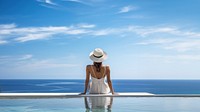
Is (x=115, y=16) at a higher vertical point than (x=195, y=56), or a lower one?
higher

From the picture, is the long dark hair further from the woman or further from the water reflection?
the water reflection

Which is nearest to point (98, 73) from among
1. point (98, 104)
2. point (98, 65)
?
point (98, 65)

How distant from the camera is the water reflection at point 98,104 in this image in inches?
176

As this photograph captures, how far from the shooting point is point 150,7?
75125 mm

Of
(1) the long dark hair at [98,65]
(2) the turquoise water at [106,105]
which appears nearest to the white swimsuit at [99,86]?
(1) the long dark hair at [98,65]

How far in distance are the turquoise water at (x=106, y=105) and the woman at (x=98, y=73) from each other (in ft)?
1.59

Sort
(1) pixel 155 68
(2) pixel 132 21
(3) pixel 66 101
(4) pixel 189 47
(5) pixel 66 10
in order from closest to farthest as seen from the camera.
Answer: (3) pixel 66 101 < (5) pixel 66 10 < (4) pixel 189 47 < (2) pixel 132 21 < (1) pixel 155 68

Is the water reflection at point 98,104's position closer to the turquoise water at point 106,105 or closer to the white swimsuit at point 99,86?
the turquoise water at point 106,105

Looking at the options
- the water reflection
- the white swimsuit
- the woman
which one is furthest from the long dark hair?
the water reflection

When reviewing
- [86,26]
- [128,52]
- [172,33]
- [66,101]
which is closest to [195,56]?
[172,33]

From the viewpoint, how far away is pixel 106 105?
481 cm

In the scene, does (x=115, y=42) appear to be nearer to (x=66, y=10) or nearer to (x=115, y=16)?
(x=115, y=16)

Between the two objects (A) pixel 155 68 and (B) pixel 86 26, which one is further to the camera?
(A) pixel 155 68

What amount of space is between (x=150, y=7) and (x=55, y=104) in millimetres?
71607
